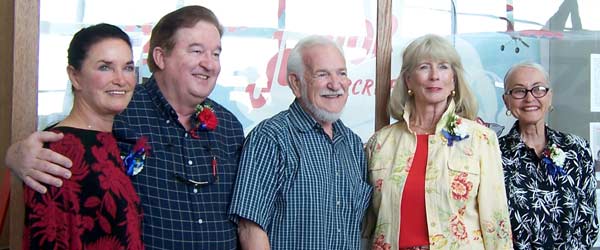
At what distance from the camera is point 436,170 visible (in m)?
2.50

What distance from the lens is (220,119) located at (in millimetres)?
2381

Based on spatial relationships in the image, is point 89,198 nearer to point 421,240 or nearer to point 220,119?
point 220,119

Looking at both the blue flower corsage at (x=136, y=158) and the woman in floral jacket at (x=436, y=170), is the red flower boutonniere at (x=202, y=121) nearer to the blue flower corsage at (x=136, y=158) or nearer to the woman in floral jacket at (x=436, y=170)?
the blue flower corsage at (x=136, y=158)

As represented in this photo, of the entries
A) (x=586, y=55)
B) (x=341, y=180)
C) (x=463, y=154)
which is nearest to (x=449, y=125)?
(x=463, y=154)

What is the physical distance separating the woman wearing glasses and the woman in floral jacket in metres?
0.13

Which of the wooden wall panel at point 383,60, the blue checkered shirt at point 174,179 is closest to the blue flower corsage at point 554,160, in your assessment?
the wooden wall panel at point 383,60

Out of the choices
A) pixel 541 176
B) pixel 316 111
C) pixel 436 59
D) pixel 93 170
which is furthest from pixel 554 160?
pixel 93 170

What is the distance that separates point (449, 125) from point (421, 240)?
0.43m

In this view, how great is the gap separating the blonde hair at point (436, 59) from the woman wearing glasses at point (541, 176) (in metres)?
0.22

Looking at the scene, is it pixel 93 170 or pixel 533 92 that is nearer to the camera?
pixel 93 170

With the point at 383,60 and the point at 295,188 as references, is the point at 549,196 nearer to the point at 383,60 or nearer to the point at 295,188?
the point at 383,60

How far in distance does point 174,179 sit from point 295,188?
42 cm

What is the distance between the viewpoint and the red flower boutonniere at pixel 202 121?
7.39 ft

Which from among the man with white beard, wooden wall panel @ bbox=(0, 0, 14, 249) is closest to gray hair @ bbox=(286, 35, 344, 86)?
the man with white beard
